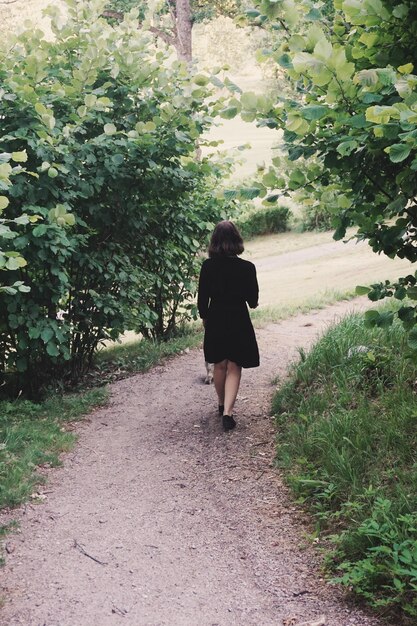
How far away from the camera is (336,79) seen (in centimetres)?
289

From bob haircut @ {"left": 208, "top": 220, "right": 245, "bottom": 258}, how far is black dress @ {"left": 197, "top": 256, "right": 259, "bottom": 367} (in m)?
0.09

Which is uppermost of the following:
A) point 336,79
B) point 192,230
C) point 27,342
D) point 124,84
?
point 124,84

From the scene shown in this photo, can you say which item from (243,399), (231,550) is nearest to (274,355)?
(243,399)

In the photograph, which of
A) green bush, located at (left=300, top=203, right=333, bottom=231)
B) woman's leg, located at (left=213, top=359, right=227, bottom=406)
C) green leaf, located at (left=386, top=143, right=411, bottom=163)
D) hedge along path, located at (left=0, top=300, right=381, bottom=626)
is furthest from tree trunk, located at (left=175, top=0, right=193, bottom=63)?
green leaf, located at (left=386, top=143, right=411, bottom=163)

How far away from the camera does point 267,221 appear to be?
2467 cm

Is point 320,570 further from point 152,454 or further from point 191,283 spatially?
point 191,283

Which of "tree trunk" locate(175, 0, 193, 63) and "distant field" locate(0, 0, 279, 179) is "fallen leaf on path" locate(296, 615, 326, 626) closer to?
"distant field" locate(0, 0, 279, 179)

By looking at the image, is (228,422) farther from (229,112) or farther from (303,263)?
(303,263)

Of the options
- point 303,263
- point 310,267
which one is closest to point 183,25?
point 310,267

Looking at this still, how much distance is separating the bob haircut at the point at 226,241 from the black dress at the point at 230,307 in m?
0.09

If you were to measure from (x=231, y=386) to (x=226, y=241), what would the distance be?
1423 millimetres

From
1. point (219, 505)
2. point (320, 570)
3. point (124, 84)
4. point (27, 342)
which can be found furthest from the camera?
point (124, 84)

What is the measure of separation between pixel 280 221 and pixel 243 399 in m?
18.1

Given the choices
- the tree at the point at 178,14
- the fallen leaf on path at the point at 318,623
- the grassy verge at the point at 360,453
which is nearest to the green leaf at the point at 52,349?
the grassy verge at the point at 360,453
